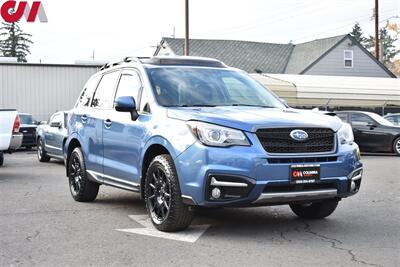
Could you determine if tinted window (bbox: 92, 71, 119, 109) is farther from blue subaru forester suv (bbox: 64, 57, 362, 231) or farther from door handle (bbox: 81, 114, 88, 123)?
door handle (bbox: 81, 114, 88, 123)

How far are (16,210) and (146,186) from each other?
2270 millimetres

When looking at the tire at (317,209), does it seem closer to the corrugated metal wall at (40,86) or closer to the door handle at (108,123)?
the door handle at (108,123)

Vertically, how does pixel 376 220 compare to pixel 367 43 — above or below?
below

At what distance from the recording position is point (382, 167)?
550 inches

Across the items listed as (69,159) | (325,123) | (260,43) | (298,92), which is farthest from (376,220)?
(260,43)

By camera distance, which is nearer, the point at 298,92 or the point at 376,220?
the point at 376,220

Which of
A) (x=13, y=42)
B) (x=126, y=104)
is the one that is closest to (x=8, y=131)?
(x=126, y=104)

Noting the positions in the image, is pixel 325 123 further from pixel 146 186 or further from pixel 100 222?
pixel 100 222

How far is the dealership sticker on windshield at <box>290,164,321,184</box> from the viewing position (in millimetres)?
5734

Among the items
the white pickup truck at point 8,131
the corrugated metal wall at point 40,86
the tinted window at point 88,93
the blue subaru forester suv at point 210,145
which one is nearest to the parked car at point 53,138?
the white pickup truck at point 8,131

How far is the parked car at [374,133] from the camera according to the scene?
18.2 meters

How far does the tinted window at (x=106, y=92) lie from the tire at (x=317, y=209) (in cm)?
272

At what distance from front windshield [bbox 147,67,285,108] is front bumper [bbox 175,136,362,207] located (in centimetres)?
108

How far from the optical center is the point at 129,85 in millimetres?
7430
